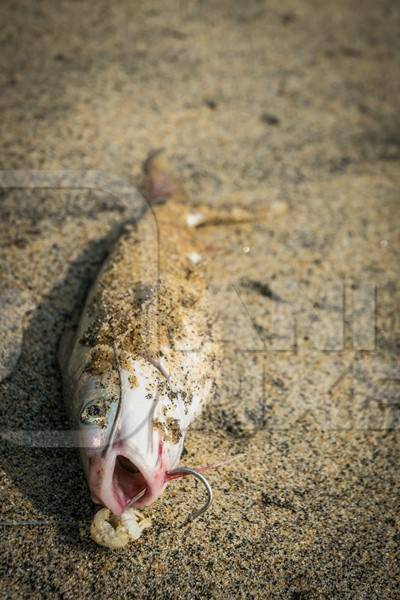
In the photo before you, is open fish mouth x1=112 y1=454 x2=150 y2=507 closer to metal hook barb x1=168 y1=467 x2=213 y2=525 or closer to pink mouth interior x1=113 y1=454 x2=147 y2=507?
pink mouth interior x1=113 y1=454 x2=147 y2=507

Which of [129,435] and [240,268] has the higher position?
[129,435]

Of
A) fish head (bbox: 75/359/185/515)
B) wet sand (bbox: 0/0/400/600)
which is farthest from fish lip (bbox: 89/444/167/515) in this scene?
wet sand (bbox: 0/0/400/600)

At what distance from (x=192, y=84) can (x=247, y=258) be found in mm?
2301

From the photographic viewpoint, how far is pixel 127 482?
7.75 ft

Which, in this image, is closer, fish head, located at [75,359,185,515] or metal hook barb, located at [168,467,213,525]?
fish head, located at [75,359,185,515]

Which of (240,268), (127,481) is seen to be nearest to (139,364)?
(127,481)

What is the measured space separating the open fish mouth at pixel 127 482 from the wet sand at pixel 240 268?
0.21 meters

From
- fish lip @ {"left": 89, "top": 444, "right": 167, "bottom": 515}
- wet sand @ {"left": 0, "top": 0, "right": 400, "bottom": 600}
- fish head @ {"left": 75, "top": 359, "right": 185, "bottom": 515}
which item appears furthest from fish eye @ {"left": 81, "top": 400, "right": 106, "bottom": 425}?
wet sand @ {"left": 0, "top": 0, "right": 400, "bottom": 600}

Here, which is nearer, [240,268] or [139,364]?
[139,364]

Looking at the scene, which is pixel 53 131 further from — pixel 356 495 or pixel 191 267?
pixel 356 495

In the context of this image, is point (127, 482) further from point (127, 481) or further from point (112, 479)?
point (112, 479)

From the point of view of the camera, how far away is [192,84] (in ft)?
17.2

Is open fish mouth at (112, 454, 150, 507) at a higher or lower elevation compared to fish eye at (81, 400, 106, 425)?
lower

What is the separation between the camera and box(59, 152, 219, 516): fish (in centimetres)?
229
